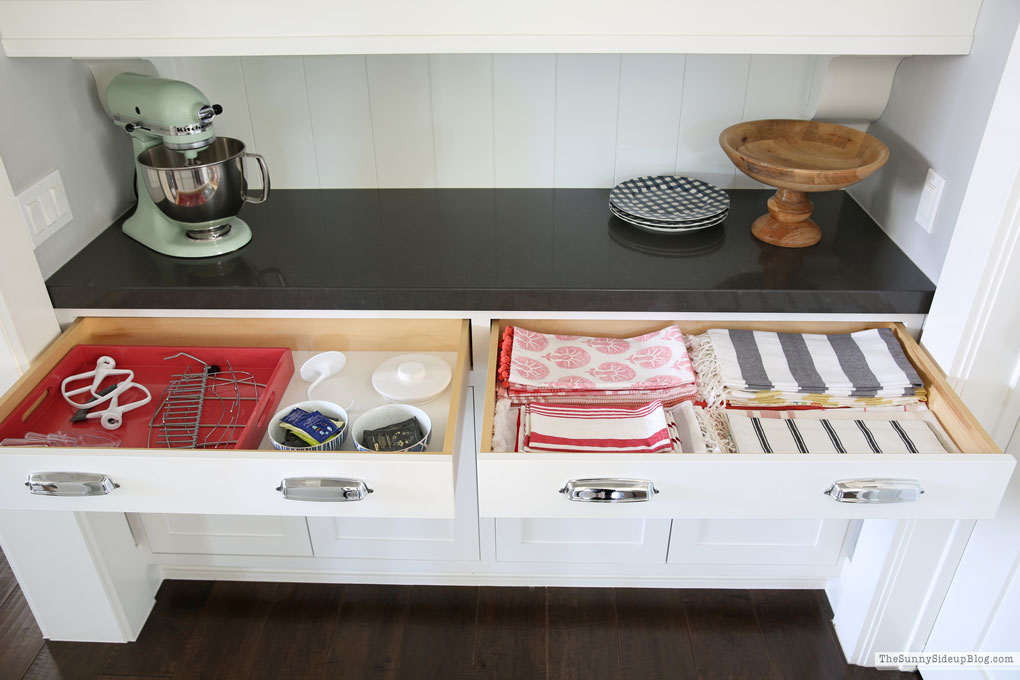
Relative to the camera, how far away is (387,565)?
1.84m

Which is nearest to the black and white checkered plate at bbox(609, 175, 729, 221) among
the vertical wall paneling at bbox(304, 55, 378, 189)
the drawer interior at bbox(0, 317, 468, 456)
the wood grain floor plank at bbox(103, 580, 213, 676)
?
the drawer interior at bbox(0, 317, 468, 456)

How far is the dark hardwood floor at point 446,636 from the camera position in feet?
5.49

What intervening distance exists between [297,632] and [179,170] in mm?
1036

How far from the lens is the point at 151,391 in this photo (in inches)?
54.2

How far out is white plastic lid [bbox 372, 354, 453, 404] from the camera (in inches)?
51.8

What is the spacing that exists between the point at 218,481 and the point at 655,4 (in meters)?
0.99

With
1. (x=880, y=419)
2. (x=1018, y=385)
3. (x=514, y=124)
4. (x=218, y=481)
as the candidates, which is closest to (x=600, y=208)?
(x=514, y=124)

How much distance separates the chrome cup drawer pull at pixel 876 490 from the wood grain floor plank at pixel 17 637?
1.67m

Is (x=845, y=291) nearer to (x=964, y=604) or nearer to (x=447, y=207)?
(x=964, y=604)

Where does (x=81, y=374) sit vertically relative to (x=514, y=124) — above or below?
below

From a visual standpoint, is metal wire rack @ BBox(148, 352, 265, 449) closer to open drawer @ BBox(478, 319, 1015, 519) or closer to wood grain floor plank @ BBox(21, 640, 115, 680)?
open drawer @ BBox(478, 319, 1015, 519)

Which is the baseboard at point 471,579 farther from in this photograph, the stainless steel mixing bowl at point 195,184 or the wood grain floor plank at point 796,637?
the stainless steel mixing bowl at point 195,184

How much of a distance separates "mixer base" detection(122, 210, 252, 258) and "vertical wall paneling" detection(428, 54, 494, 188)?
1.56 feet

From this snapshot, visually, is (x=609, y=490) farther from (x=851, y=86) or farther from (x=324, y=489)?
(x=851, y=86)
